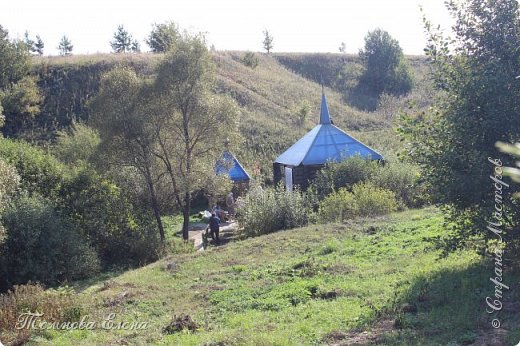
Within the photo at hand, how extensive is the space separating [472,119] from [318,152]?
666 inches

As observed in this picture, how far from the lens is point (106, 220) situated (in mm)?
17797

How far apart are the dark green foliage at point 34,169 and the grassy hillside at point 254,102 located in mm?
14861

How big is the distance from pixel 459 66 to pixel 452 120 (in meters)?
1.02

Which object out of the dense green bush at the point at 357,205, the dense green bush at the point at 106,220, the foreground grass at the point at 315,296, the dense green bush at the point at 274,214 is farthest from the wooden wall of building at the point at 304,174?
the foreground grass at the point at 315,296

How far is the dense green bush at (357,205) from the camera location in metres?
19.0

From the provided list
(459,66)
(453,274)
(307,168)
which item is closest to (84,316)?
(453,274)

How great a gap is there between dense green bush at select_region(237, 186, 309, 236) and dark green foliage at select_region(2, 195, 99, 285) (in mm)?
5895

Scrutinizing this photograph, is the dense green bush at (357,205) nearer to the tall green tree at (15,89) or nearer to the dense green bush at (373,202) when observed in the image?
the dense green bush at (373,202)

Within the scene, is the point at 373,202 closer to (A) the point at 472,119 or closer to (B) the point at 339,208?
(B) the point at 339,208

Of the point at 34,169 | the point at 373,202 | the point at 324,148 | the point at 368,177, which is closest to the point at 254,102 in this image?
the point at 324,148

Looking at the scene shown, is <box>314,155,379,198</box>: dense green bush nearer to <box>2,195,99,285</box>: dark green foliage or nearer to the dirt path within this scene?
the dirt path

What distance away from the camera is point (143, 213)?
19422mm

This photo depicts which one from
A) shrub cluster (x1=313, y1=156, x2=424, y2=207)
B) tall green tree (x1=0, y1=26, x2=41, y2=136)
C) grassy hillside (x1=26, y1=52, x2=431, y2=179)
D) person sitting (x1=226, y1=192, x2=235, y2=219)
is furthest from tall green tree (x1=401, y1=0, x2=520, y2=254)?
tall green tree (x1=0, y1=26, x2=41, y2=136)

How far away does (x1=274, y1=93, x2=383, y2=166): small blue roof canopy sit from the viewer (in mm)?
24656
